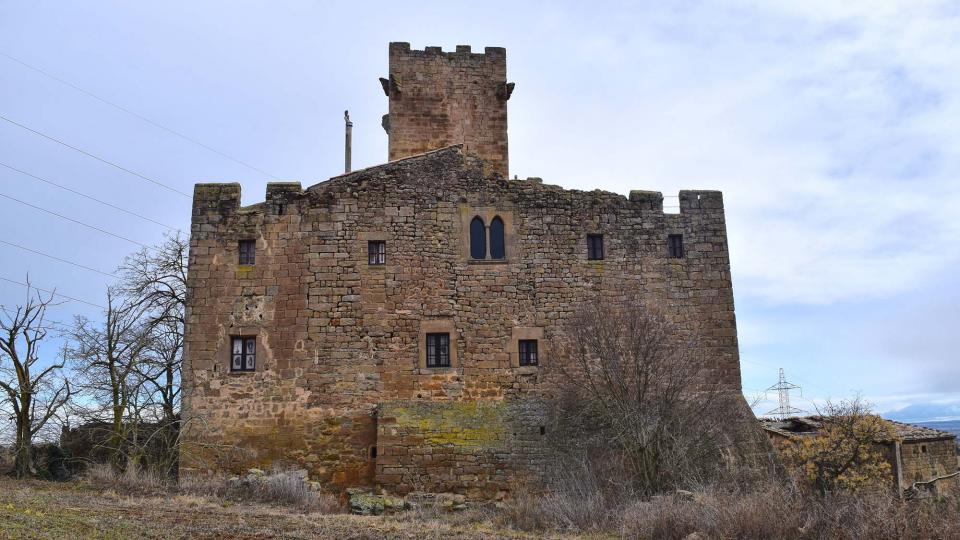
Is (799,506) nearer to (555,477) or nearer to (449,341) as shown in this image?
(555,477)

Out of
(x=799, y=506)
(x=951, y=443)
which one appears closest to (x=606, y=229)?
(x=799, y=506)

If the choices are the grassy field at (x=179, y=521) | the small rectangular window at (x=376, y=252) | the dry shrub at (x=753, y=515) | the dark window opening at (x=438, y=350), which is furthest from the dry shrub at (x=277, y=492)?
the small rectangular window at (x=376, y=252)

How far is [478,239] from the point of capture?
19.1 meters

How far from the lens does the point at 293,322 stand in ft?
59.8

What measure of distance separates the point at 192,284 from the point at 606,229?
10.4 m

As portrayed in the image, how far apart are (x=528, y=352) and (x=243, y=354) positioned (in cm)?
692

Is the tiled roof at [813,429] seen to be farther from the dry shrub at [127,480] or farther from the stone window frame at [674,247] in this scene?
the dry shrub at [127,480]

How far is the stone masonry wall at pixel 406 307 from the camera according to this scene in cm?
1758

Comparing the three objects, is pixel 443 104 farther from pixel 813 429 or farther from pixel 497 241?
pixel 813 429

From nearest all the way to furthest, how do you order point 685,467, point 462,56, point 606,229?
point 685,467 < point 606,229 < point 462,56

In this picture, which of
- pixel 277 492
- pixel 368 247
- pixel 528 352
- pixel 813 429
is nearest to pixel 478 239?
pixel 368 247

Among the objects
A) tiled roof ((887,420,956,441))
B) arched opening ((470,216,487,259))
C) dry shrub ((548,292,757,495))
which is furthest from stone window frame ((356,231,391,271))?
tiled roof ((887,420,956,441))

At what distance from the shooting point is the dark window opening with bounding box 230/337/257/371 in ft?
59.7

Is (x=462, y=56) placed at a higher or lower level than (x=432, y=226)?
higher
